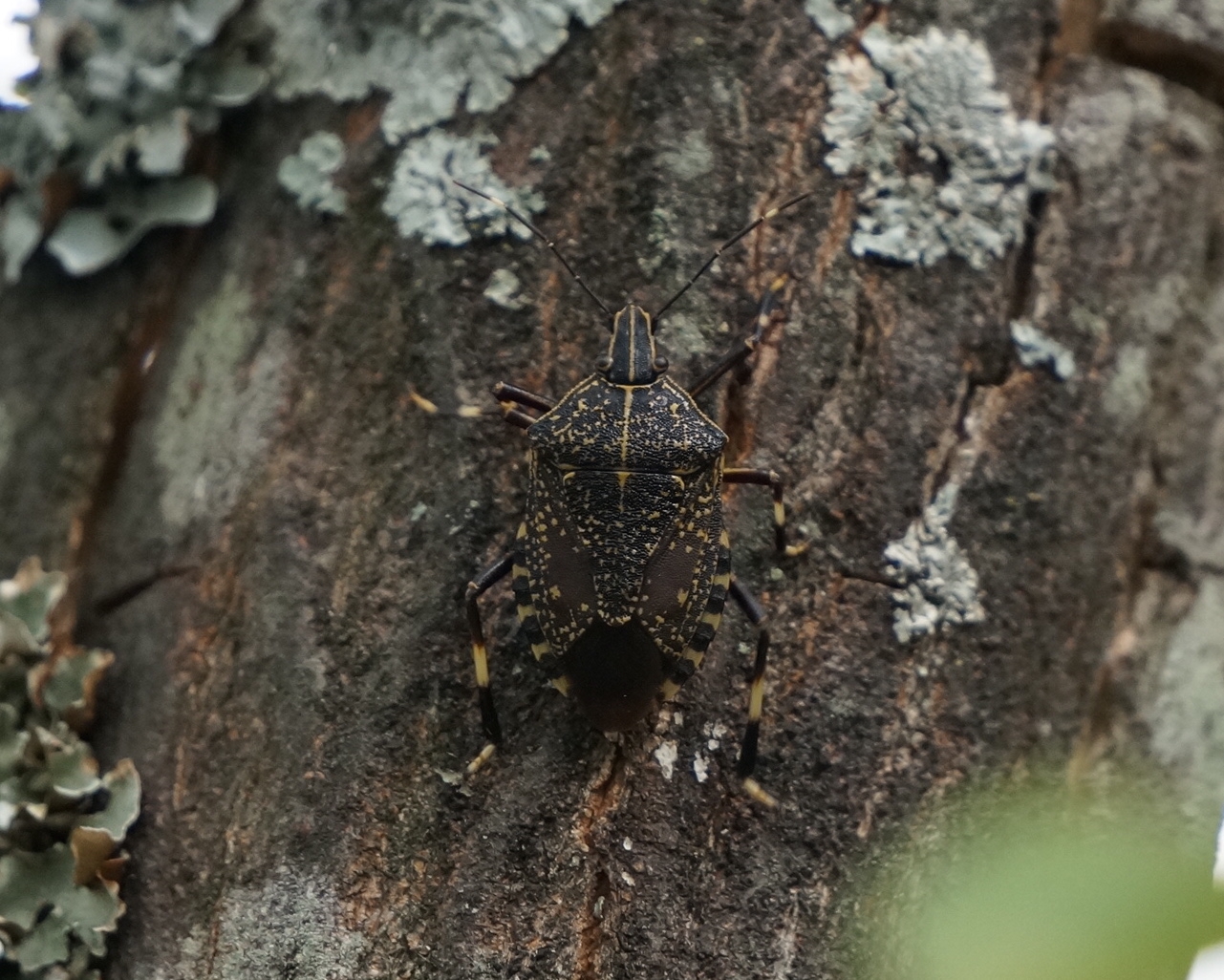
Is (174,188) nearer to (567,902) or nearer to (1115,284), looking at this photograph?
(567,902)

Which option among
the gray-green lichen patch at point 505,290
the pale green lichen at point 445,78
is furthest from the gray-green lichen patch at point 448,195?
the gray-green lichen patch at point 505,290

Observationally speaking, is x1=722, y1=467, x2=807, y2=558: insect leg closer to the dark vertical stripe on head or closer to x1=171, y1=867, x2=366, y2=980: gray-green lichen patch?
the dark vertical stripe on head

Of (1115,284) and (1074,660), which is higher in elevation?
(1115,284)

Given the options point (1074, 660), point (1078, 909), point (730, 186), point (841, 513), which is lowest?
point (1074, 660)

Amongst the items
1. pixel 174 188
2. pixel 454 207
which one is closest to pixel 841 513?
pixel 454 207

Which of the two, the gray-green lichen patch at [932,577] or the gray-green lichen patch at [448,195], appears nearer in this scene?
the gray-green lichen patch at [932,577]

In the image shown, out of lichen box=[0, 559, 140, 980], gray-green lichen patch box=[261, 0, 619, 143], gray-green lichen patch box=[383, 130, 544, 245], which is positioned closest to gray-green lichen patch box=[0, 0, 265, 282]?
gray-green lichen patch box=[261, 0, 619, 143]

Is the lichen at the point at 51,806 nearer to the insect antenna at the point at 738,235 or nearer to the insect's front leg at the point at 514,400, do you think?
the insect's front leg at the point at 514,400
